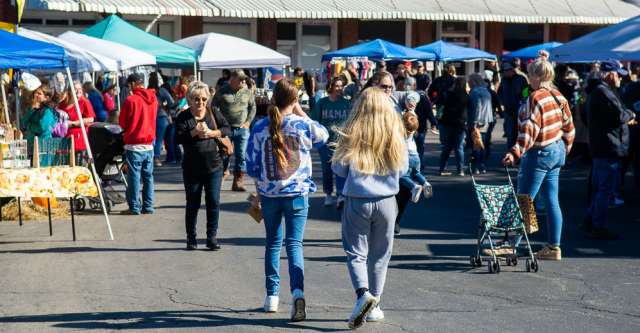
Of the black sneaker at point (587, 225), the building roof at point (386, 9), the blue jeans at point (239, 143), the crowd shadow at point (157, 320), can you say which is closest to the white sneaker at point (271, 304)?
the crowd shadow at point (157, 320)

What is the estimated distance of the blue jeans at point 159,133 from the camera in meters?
21.3

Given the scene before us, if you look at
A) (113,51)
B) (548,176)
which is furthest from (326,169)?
(113,51)

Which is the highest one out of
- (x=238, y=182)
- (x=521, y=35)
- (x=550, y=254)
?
(x=521, y=35)

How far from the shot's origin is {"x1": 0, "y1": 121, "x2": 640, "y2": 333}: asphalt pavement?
7.85 m

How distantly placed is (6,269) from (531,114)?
5.03 m

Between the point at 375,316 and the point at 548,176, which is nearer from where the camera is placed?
the point at 375,316

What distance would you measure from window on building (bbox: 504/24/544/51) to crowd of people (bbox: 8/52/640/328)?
2565 cm

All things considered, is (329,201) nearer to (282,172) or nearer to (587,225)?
(587,225)

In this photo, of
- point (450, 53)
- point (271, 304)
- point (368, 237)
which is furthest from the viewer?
point (450, 53)

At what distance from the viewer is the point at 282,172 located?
7.92 meters

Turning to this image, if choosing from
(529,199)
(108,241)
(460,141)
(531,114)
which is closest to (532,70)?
(531,114)

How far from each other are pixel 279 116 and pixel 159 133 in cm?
1406

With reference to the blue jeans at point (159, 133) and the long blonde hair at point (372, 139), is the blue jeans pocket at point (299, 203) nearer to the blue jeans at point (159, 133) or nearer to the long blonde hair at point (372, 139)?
the long blonde hair at point (372, 139)

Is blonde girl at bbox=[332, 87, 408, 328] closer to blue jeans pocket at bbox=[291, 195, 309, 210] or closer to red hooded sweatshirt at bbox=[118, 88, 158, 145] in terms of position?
blue jeans pocket at bbox=[291, 195, 309, 210]
